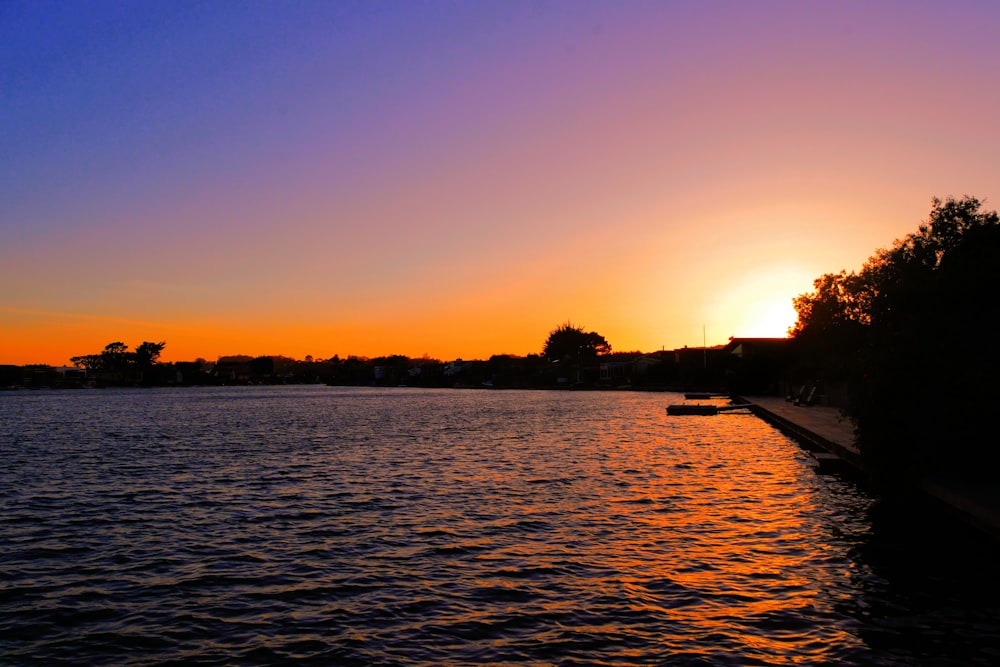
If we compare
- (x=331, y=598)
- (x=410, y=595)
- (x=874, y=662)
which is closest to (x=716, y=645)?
(x=874, y=662)

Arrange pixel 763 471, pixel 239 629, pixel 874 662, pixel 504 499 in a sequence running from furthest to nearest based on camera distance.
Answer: pixel 763 471 < pixel 504 499 < pixel 239 629 < pixel 874 662

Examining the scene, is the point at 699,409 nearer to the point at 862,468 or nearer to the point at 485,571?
the point at 862,468

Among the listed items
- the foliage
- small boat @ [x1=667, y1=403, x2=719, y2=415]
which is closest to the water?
the foliage

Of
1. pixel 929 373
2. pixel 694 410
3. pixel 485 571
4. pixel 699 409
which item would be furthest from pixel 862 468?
pixel 694 410

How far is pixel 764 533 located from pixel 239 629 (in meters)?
12.2

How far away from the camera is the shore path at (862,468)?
16.3 m

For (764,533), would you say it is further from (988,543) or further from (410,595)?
(410,595)

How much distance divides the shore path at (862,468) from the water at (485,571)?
24.3 inches

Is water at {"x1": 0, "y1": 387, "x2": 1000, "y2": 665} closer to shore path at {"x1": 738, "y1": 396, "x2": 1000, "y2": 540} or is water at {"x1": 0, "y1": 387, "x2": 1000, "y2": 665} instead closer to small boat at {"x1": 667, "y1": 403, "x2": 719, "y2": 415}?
shore path at {"x1": 738, "y1": 396, "x2": 1000, "y2": 540}

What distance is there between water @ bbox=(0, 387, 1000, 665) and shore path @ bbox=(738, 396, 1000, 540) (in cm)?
62

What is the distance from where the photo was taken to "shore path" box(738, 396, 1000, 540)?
640 inches

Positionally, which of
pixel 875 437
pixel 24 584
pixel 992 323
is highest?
pixel 992 323

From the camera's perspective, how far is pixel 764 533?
18141mm

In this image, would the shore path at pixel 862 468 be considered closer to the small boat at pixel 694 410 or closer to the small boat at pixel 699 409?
the small boat at pixel 694 410
